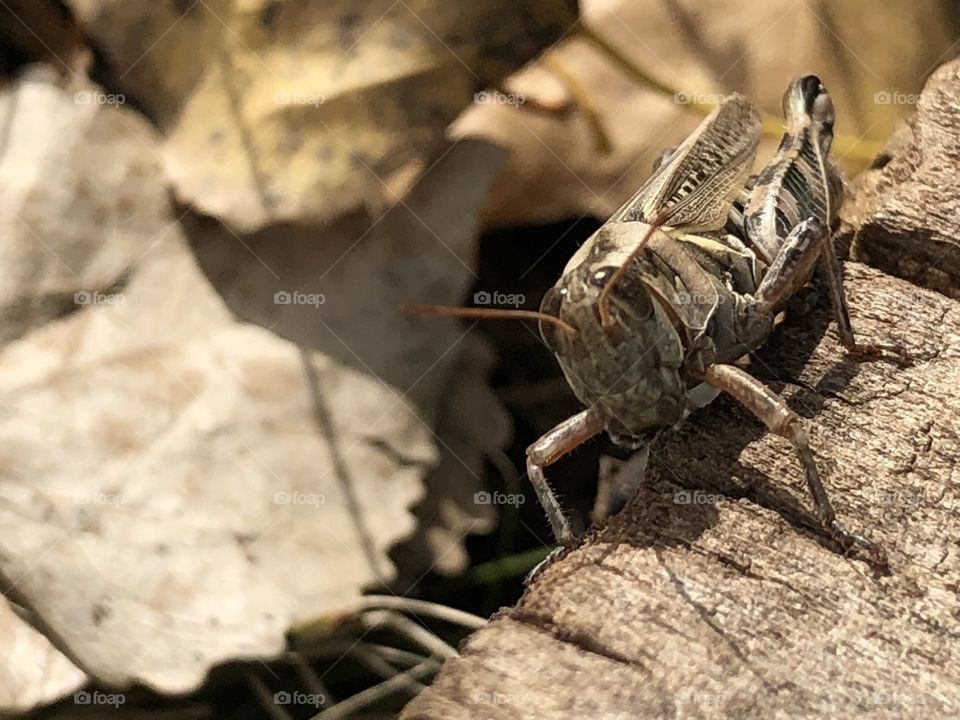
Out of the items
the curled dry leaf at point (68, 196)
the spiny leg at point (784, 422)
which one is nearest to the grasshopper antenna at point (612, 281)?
the spiny leg at point (784, 422)

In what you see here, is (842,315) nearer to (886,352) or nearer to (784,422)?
(886,352)

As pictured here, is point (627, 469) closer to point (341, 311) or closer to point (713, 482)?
point (713, 482)

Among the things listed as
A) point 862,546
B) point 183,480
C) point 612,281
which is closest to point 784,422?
point 862,546

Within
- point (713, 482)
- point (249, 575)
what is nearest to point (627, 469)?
point (713, 482)

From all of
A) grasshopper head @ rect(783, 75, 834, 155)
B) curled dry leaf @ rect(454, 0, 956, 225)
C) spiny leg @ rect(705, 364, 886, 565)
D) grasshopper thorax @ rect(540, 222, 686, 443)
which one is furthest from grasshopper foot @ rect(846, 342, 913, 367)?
curled dry leaf @ rect(454, 0, 956, 225)

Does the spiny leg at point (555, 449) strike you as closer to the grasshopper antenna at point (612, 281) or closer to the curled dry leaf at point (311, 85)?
the grasshopper antenna at point (612, 281)

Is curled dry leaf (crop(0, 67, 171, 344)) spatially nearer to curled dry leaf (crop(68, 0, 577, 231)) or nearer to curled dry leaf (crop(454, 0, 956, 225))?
curled dry leaf (crop(68, 0, 577, 231))
